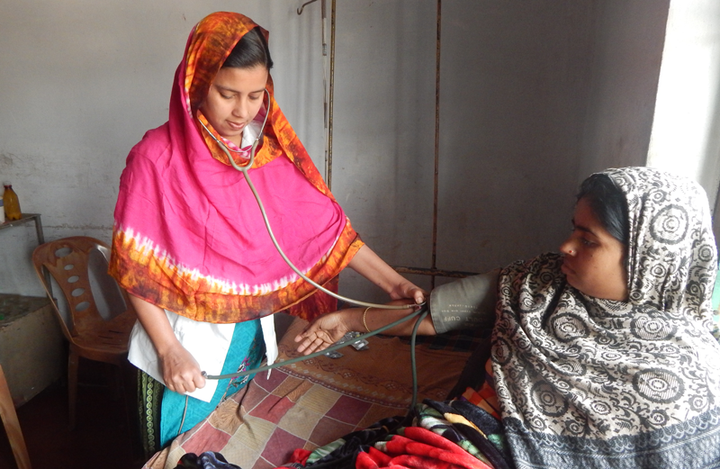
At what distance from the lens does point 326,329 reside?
1372 millimetres

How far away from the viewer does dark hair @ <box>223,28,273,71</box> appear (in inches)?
43.1

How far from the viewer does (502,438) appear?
996 millimetres

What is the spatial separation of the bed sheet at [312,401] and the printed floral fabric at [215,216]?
342 mm

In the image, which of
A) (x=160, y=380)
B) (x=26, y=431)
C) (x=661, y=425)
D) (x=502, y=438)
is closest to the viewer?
(x=661, y=425)

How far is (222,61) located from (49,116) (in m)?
1.84

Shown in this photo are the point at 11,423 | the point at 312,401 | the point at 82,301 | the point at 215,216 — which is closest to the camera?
the point at 215,216

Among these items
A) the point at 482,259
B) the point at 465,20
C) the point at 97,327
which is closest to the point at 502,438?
the point at 482,259

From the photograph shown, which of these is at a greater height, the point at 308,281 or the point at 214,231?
the point at 214,231

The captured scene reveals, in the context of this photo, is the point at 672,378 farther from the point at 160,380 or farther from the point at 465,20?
the point at 465,20

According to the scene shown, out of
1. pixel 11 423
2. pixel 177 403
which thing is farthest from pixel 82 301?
pixel 177 403

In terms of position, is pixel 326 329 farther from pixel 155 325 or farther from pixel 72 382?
pixel 72 382

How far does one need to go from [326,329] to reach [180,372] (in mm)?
412

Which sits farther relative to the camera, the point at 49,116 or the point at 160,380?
the point at 49,116

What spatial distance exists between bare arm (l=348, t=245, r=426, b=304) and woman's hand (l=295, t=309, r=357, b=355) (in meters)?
0.13
